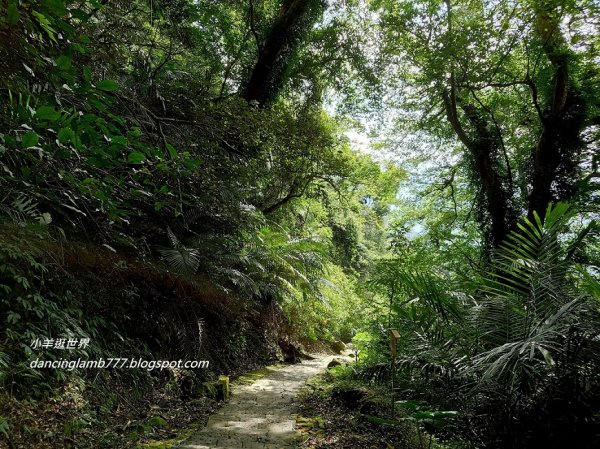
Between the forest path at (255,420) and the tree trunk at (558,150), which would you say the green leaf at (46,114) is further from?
the tree trunk at (558,150)

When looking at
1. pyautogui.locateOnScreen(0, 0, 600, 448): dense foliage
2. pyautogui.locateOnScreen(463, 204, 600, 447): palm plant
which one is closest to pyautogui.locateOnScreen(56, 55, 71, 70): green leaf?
pyautogui.locateOnScreen(0, 0, 600, 448): dense foliage

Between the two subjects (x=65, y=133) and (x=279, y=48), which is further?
(x=279, y=48)

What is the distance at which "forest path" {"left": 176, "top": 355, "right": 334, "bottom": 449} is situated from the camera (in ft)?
11.3

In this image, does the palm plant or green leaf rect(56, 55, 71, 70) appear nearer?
green leaf rect(56, 55, 71, 70)

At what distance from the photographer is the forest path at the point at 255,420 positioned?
11.3ft

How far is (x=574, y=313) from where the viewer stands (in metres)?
2.22

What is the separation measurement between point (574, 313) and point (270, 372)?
608cm

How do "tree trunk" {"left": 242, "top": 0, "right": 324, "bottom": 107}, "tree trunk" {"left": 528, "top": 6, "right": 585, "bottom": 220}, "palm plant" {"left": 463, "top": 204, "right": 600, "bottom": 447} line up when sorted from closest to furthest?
"palm plant" {"left": 463, "top": 204, "right": 600, "bottom": 447}, "tree trunk" {"left": 528, "top": 6, "right": 585, "bottom": 220}, "tree trunk" {"left": 242, "top": 0, "right": 324, "bottom": 107}

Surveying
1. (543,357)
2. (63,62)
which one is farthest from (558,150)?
(63,62)

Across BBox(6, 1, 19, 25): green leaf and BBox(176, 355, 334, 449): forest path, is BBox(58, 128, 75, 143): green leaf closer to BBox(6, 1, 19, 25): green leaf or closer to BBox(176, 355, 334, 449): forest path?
BBox(6, 1, 19, 25): green leaf

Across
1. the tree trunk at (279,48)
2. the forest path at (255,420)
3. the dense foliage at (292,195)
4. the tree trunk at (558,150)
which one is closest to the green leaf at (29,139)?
the dense foliage at (292,195)

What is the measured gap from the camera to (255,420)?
4.24m

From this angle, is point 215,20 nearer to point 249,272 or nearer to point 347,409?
point 249,272

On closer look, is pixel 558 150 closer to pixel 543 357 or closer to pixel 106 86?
pixel 543 357
